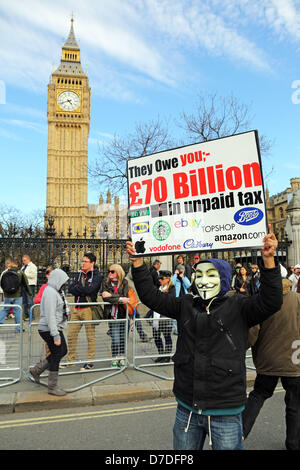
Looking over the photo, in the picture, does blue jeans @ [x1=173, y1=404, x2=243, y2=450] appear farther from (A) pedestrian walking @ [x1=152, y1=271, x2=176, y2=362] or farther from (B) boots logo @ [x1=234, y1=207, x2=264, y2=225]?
(A) pedestrian walking @ [x1=152, y1=271, x2=176, y2=362]

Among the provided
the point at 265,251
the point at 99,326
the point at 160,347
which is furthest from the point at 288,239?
the point at 265,251

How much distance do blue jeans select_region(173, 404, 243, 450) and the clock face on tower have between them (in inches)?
3179

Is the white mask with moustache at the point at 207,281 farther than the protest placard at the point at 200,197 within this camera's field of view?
No

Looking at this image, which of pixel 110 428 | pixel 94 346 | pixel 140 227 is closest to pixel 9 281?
pixel 94 346

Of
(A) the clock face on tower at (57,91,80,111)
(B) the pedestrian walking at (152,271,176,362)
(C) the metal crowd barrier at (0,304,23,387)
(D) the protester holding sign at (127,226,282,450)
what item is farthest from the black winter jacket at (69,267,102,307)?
(A) the clock face on tower at (57,91,80,111)

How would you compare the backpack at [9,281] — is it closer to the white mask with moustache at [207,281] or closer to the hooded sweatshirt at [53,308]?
the hooded sweatshirt at [53,308]

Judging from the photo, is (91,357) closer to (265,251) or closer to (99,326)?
(99,326)

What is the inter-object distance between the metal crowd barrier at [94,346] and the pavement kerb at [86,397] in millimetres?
700

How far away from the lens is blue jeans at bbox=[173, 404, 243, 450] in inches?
81.8

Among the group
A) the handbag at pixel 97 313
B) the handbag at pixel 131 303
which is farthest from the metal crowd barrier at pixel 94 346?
the handbag at pixel 131 303

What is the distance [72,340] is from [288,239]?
477 inches

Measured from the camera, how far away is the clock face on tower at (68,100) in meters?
75.2

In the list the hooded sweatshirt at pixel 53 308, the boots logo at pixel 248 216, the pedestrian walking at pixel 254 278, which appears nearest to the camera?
the boots logo at pixel 248 216

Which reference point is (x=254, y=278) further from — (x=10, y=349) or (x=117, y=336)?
(x=10, y=349)
